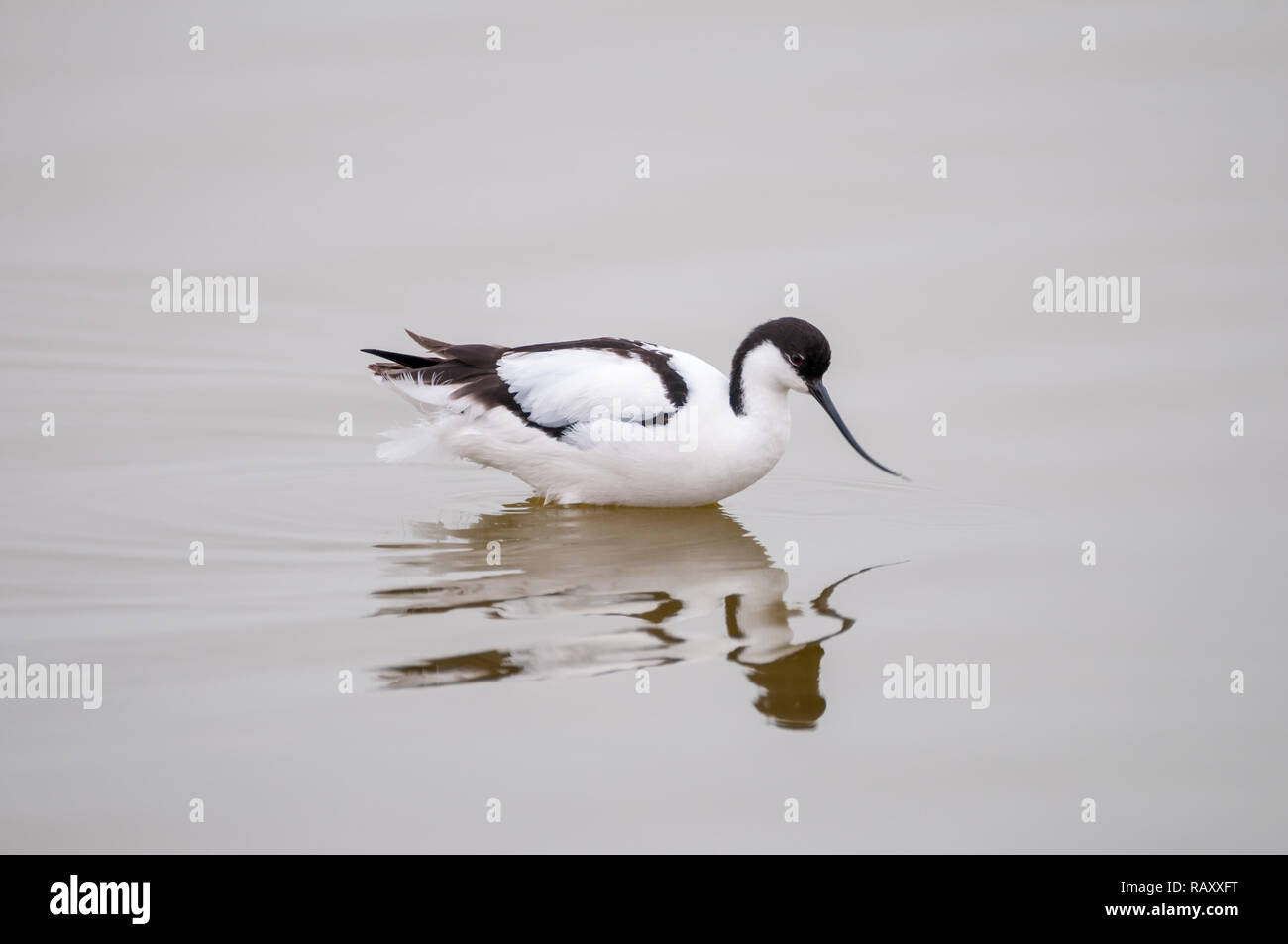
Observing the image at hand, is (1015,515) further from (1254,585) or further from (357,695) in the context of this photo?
(357,695)

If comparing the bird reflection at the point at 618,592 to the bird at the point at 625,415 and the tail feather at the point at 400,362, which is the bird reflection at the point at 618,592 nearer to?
the bird at the point at 625,415

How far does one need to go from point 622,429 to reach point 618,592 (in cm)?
118

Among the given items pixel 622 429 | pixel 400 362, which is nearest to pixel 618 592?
pixel 622 429

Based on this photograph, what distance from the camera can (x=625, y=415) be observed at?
28.7ft

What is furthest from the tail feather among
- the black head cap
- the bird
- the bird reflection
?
the black head cap

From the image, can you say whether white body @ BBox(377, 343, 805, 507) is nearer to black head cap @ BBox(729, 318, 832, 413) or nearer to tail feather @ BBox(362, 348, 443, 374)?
black head cap @ BBox(729, 318, 832, 413)

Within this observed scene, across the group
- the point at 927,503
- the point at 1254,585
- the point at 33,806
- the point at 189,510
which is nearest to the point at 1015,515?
the point at 927,503

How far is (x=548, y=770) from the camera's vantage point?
251 inches

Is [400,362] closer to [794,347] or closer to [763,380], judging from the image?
[763,380]

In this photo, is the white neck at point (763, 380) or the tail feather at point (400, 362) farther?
the tail feather at point (400, 362)

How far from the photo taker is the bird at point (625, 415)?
876 centimetres

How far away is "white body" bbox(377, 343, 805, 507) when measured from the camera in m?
8.76

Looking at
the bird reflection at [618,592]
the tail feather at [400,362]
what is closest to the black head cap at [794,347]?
the bird reflection at [618,592]

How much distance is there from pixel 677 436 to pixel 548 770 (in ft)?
9.15
